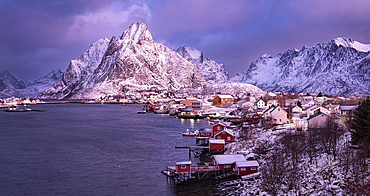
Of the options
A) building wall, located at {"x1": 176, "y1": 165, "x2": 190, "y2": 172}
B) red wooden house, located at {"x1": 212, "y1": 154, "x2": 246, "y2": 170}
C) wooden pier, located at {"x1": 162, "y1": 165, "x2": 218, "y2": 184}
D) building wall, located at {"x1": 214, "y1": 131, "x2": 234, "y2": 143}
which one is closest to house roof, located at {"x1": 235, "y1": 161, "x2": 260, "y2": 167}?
red wooden house, located at {"x1": 212, "y1": 154, "x2": 246, "y2": 170}

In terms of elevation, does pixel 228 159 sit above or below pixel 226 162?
above

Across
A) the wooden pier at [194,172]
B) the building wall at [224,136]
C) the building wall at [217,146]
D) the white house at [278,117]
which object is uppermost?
the white house at [278,117]

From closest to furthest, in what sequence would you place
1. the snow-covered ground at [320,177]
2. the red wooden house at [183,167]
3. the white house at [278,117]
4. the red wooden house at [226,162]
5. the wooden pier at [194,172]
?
1. the snow-covered ground at [320,177]
2. the red wooden house at [183,167]
3. the wooden pier at [194,172]
4. the red wooden house at [226,162]
5. the white house at [278,117]

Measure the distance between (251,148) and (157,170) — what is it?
1292 centimetres

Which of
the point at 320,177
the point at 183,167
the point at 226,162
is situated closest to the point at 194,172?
the point at 183,167

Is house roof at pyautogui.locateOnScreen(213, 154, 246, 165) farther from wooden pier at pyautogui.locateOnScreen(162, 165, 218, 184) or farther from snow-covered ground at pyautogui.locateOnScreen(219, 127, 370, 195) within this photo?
snow-covered ground at pyautogui.locateOnScreen(219, 127, 370, 195)

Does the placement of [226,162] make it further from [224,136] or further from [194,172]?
[224,136]

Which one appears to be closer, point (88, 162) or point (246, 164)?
point (246, 164)

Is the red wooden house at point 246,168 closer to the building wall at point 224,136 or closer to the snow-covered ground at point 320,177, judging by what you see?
the snow-covered ground at point 320,177

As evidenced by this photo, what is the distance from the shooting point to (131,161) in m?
41.0

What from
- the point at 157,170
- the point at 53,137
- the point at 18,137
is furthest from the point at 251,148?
the point at 18,137

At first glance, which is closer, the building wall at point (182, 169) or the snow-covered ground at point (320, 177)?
the snow-covered ground at point (320, 177)

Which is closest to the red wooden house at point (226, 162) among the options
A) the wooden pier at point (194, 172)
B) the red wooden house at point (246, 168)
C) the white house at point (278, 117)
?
the wooden pier at point (194, 172)

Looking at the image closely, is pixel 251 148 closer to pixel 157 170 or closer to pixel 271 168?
pixel 271 168
